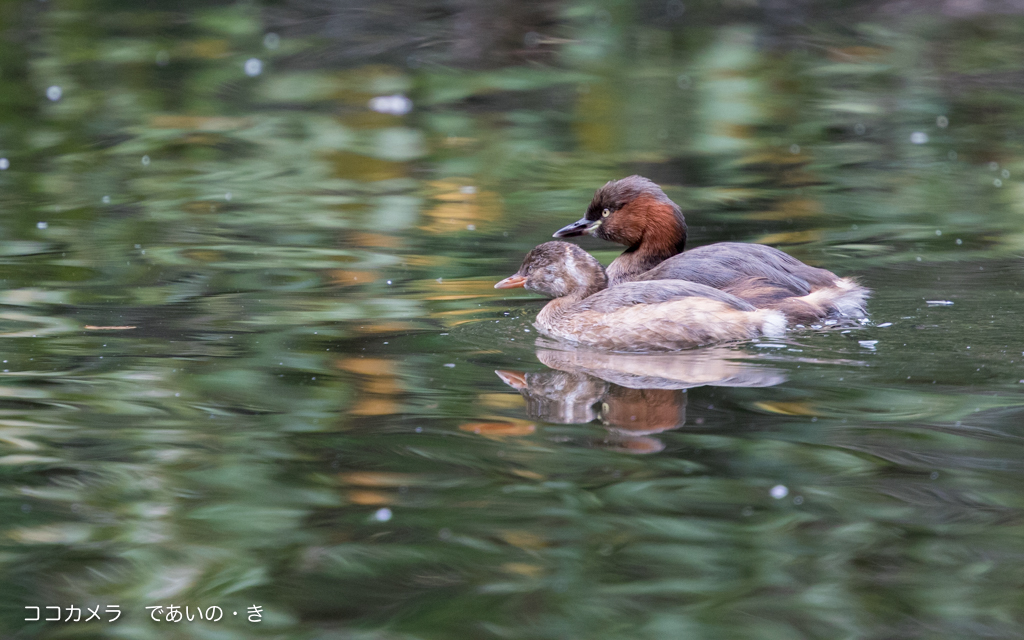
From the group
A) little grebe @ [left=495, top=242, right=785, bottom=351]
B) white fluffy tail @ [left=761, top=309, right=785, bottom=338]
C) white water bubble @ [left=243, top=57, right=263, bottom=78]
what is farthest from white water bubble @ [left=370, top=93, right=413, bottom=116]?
white fluffy tail @ [left=761, top=309, right=785, bottom=338]

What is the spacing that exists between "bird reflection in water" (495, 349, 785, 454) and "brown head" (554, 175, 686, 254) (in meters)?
1.47

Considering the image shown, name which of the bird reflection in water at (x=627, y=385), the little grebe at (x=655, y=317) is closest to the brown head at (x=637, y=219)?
the little grebe at (x=655, y=317)

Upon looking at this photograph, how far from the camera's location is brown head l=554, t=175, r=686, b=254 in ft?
21.0

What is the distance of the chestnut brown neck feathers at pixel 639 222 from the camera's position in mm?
6410

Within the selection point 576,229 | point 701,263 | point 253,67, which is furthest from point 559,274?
point 253,67

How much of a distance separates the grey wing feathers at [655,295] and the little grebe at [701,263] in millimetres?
245

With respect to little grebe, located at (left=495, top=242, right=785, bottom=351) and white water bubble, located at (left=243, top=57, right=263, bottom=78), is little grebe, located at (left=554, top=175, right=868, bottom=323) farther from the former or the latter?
white water bubble, located at (left=243, top=57, right=263, bottom=78)

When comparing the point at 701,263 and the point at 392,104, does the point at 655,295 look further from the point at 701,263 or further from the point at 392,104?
the point at 392,104

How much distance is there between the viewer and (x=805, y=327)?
531 cm

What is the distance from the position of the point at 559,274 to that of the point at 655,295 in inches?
26.6

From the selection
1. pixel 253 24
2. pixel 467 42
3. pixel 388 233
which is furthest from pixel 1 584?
pixel 253 24

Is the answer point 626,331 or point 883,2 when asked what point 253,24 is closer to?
point 883,2

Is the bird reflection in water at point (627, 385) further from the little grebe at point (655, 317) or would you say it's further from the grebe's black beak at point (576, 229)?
the grebe's black beak at point (576, 229)

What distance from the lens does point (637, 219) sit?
6.45 metres
